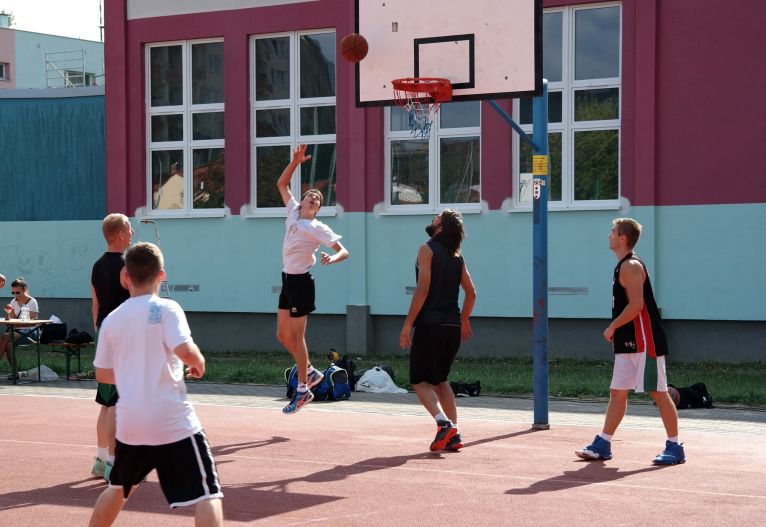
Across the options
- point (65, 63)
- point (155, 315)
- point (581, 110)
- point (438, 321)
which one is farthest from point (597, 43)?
point (65, 63)

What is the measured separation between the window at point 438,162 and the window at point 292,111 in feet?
4.26

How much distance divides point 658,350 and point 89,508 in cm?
483

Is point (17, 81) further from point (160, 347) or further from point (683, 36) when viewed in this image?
point (160, 347)

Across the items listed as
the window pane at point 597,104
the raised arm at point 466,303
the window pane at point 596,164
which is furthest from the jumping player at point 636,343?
the window pane at point 597,104

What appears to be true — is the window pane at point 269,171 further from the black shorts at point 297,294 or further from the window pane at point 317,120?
the black shorts at point 297,294

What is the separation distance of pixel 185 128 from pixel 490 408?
1178 cm

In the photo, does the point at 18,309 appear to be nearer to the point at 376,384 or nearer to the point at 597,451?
the point at 376,384

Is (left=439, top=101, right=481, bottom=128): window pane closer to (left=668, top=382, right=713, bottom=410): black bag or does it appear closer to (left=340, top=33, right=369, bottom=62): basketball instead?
(left=340, top=33, right=369, bottom=62): basketball

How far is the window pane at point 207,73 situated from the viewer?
79.1ft

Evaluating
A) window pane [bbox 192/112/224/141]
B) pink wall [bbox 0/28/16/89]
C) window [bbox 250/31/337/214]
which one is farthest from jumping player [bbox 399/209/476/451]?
pink wall [bbox 0/28/16/89]

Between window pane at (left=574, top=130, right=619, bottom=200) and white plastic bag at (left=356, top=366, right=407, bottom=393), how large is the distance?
592cm

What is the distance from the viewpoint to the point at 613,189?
20766 millimetres

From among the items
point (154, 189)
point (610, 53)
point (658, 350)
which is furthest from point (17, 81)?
point (658, 350)

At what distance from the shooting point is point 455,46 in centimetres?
1389
